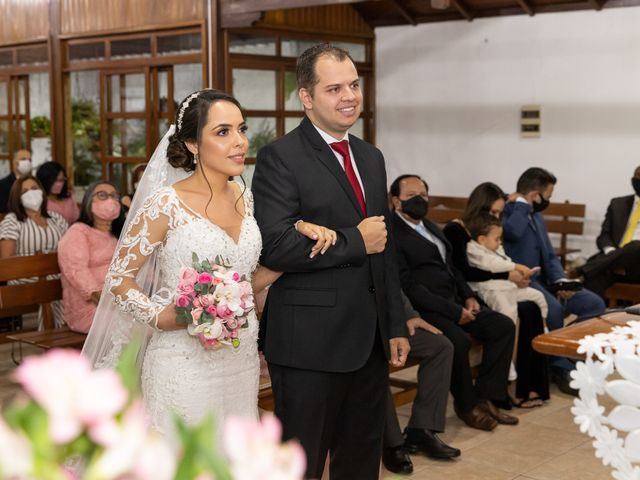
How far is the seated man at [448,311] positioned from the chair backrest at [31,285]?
218 centimetres

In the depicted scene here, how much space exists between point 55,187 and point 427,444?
4.52 meters

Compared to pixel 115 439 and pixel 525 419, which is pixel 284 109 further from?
pixel 115 439

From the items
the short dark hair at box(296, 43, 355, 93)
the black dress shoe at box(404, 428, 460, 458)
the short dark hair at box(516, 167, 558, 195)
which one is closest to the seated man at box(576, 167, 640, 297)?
the short dark hair at box(516, 167, 558, 195)

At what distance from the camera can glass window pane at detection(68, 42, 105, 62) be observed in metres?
10.1

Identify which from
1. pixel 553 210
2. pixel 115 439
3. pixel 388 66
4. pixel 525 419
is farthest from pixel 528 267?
pixel 115 439

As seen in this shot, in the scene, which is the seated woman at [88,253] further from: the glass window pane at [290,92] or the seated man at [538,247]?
the glass window pane at [290,92]

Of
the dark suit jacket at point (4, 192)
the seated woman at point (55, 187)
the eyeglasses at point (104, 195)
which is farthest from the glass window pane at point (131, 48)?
the eyeglasses at point (104, 195)

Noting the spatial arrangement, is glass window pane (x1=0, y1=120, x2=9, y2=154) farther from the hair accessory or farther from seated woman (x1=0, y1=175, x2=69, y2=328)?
the hair accessory

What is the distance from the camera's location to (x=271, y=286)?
3.03m

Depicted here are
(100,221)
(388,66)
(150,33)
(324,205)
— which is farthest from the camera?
(388,66)

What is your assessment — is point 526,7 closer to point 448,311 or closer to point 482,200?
point 482,200

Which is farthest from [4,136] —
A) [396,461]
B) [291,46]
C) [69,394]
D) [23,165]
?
[69,394]

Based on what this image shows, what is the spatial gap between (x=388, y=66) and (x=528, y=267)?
455 cm

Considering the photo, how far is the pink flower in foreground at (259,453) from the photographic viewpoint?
2.22ft
